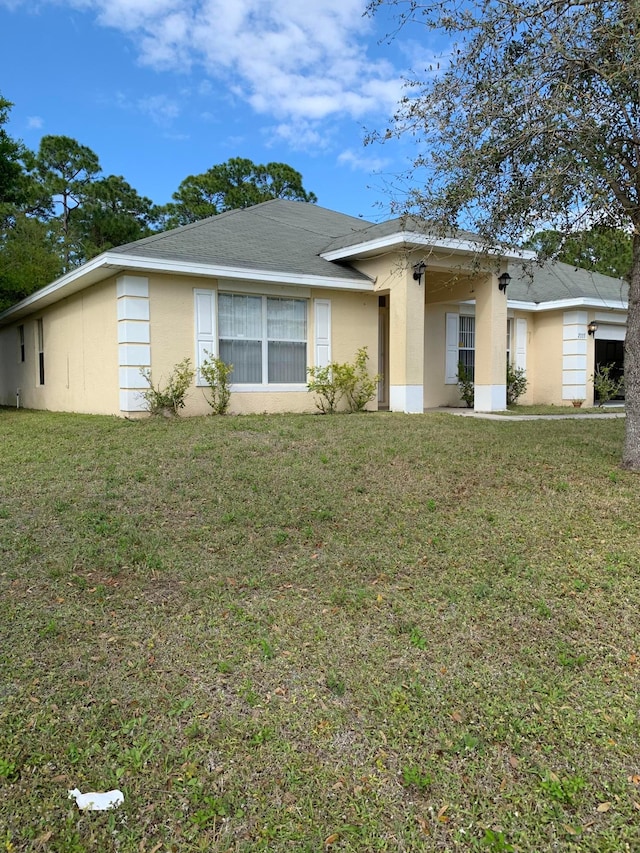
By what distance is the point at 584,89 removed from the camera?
5.94m

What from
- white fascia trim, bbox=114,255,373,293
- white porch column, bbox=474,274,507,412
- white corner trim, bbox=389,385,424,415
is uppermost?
white fascia trim, bbox=114,255,373,293

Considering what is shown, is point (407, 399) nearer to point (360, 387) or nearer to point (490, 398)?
point (360, 387)

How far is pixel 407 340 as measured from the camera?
11.7m

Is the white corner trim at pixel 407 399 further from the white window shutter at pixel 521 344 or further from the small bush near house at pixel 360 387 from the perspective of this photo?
the white window shutter at pixel 521 344

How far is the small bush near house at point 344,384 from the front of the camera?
1184cm

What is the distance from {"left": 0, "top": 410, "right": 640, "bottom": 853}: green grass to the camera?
2.39 meters

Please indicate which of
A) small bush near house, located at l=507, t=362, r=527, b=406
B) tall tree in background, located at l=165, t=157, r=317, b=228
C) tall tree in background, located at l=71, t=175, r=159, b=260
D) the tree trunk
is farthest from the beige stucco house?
tall tree in background, located at l=165, t=157, r=317, b=228

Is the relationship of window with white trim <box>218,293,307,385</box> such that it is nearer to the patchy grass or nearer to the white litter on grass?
the patchy grass

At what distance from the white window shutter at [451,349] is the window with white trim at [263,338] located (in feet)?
14.7

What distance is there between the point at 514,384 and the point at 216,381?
8435mm

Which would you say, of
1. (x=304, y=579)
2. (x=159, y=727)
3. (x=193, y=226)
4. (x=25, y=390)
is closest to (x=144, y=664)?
(x=159, y=727)

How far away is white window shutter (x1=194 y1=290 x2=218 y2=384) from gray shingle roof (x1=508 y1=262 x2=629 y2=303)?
308 inches

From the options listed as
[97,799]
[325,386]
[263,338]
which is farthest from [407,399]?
[97,799]

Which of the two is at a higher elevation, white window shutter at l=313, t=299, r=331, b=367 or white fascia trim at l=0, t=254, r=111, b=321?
white fascia trim at l=0, t=254, r=111, b=321
